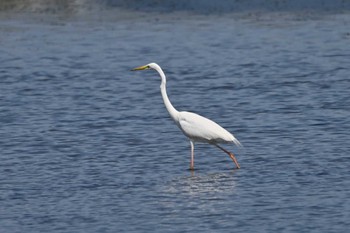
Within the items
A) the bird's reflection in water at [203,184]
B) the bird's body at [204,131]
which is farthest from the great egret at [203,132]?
the bird's reflection in water at [203,184]

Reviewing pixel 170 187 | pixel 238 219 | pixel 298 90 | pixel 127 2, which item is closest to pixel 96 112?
pixel 298 90

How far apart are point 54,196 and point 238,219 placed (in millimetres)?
3085

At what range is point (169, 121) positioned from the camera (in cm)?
2323

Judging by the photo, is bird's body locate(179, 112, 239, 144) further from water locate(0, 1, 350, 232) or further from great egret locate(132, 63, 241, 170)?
water locate(0, 1, 350, 232)

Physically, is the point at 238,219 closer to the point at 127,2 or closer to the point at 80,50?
the point at 80,50

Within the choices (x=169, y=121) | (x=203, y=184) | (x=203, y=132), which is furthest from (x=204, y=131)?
(x=169, y=121)

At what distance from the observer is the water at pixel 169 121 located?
52.3 ft

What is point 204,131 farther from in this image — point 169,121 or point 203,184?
point 169,121

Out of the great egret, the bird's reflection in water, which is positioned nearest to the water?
the bird's reflection in water

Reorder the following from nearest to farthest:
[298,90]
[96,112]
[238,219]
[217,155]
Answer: [238,219] → [217,155] → [96,112] → [298,90]

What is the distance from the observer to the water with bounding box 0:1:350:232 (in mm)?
15953

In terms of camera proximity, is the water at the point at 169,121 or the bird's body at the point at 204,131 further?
the bird's body at the point at 204,131

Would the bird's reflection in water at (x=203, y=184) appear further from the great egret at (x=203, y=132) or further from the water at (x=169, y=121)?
the great egret at (x=203, y=132)

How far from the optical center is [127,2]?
3806cm
